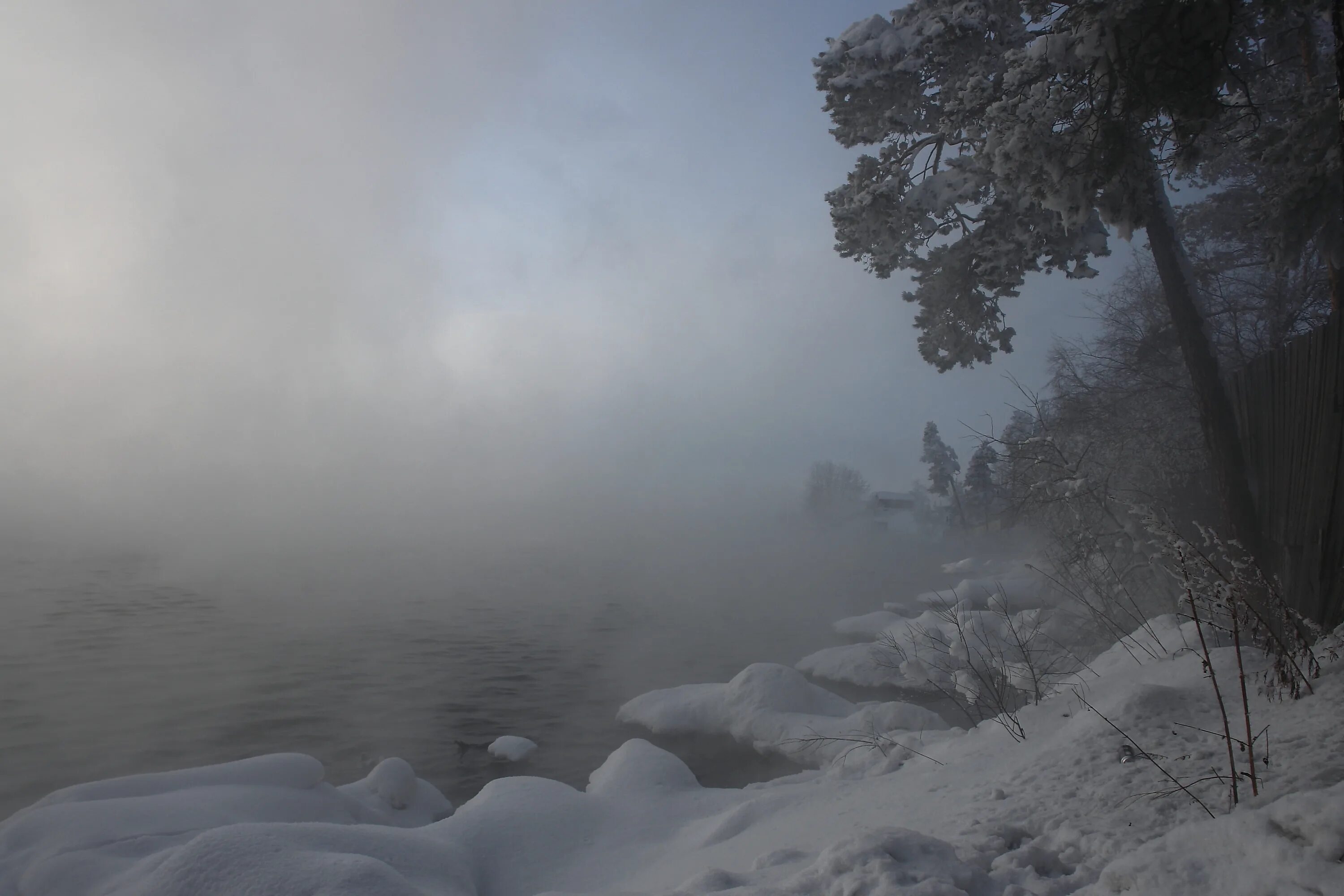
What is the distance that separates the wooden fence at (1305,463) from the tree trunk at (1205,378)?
607 mm

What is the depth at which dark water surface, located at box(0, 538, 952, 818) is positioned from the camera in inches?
544

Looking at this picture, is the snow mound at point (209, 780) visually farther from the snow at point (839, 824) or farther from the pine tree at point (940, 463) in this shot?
the pine tree at point (940, 463)

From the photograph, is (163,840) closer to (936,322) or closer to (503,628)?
(936,322)

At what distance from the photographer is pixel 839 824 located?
14.4 ft

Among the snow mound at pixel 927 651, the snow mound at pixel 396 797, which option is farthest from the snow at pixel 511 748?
the snow mound at pixel 927 651

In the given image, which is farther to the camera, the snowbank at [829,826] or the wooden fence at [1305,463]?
the wooden fence at [1305,463]

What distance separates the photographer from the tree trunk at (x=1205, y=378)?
20.4 feet

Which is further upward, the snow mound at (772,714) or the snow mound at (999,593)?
the snow mound at (999,593)

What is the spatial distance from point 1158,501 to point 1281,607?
5.79 m

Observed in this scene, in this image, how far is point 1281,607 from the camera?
3721 millimetres

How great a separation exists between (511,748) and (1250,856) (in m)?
13.3

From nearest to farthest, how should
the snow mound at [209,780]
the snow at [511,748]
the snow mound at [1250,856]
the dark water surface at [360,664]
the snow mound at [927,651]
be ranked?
the snow mound at [1250,856], the snow mound at [209,780], the snow mound at [927,651], the snow at [511,748], the dark water surface at [360,664]

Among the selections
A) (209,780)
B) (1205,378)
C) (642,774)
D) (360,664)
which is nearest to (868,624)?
(360,664)

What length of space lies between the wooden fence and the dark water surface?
8.83 m
